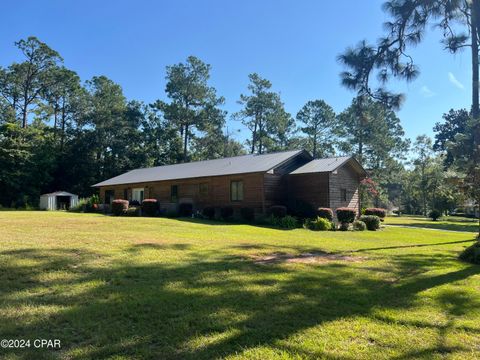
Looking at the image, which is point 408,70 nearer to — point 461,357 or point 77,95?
point 461,357

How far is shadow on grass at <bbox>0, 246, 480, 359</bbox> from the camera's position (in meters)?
3.84

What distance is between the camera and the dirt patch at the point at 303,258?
855 centimetres

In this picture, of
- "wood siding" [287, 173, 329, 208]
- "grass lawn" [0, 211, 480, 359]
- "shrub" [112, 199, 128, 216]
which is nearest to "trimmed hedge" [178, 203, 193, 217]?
"shrub" [112, 199, 128, 216]

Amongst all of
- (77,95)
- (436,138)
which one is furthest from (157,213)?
(436,138)

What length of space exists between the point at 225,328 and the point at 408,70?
10.8 metres

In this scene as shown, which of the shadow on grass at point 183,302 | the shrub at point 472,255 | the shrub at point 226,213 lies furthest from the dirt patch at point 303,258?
the shrub at point 226,213

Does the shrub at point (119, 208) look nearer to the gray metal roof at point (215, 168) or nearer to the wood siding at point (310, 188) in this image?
the gray metal roof at point (215, 168)

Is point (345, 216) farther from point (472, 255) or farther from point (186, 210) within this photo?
point (472, 255)

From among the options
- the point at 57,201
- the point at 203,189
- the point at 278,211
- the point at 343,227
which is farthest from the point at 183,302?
the point at 57,201

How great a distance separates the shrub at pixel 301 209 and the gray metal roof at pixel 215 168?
9.22ft

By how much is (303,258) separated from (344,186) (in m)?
16.3

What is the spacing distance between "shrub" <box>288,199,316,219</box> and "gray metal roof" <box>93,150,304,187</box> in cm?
281

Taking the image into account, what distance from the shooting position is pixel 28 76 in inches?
1807

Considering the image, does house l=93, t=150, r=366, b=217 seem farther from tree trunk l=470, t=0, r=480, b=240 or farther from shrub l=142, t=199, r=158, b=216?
tree trunk l=470, t=0, r=480, b=240
